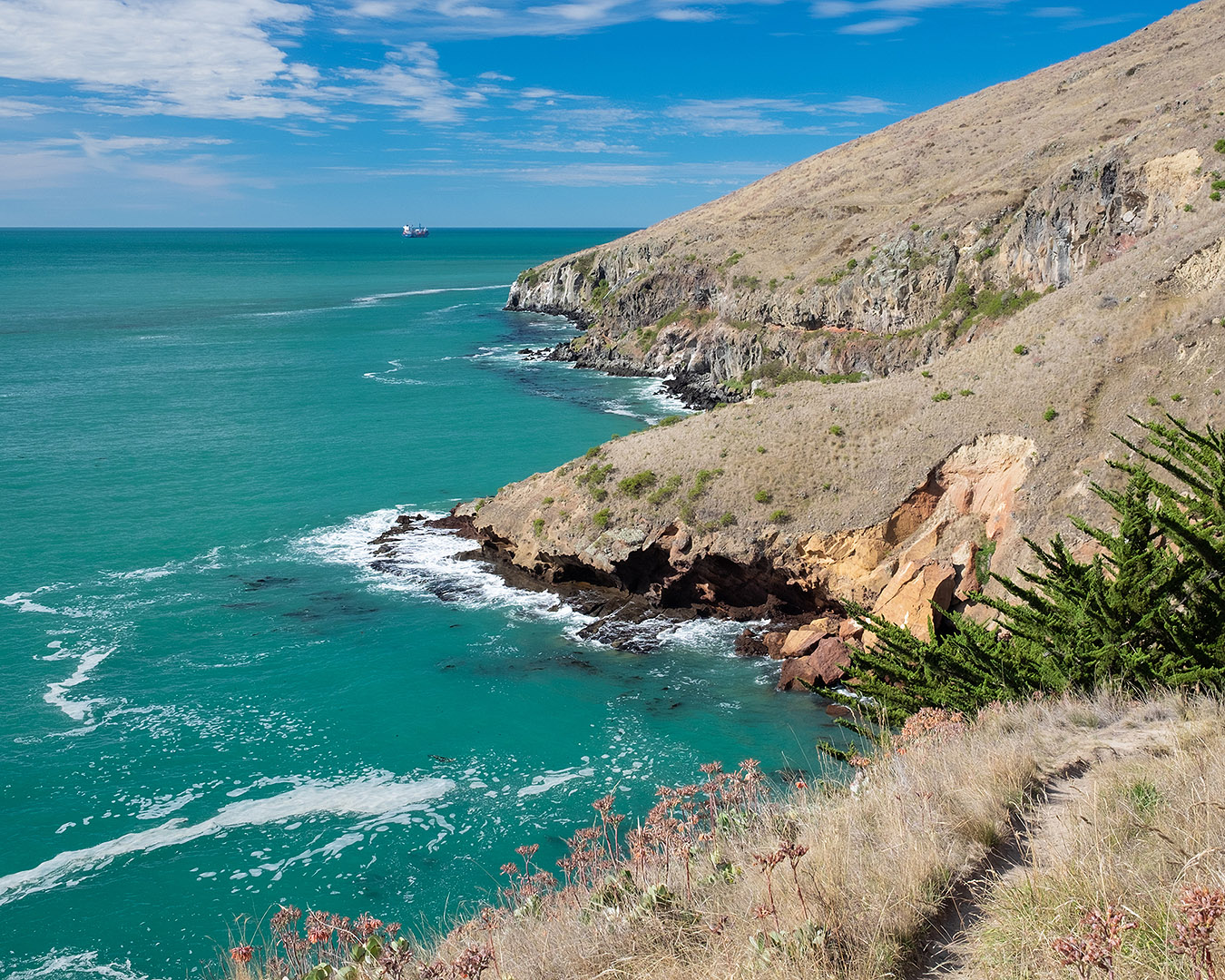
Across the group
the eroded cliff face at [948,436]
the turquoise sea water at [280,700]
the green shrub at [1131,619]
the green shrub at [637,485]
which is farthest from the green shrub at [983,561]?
the green shrub at [1131,619]

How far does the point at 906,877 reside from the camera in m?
7.59

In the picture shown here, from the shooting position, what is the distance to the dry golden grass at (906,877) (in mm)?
6504

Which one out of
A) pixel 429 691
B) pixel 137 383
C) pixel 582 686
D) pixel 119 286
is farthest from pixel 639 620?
pixel 119 286

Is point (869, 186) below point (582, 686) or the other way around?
the other way around

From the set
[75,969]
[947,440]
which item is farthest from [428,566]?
[75,969]

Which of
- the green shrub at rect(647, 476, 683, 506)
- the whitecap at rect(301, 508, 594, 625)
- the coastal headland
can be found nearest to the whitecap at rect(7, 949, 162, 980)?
the whitecap at rect(301, 508, 594, 625)

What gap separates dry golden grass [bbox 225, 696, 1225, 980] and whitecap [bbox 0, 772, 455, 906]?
1431 centimetres

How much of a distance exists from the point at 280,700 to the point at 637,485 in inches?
641

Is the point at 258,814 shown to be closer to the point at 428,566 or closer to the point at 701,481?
the point at 428,566

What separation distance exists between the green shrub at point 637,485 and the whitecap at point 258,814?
16.2 metres

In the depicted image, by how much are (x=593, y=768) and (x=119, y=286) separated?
188 m

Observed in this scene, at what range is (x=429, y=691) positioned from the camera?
2920cm

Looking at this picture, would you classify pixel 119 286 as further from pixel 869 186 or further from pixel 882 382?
pixel 882 382

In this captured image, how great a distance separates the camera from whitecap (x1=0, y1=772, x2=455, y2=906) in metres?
20.9
